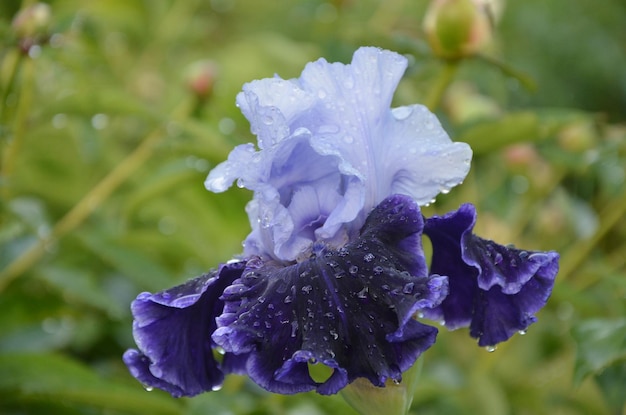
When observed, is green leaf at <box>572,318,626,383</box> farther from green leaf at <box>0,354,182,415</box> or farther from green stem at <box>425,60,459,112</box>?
green leaf at <box>0,354,182,415</box>

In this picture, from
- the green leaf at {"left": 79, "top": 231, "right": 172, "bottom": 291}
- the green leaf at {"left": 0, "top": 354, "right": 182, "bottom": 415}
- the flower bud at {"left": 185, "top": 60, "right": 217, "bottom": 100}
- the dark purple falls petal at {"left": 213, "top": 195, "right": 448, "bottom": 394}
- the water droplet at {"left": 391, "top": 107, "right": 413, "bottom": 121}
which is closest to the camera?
the dark purple falls petal at {"left": 213, "top": 195, "right": 448, "bottom": 394}

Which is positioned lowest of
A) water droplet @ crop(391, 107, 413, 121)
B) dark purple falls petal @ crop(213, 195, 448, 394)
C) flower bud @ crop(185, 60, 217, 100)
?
flower bud @ crop(185, 60, 217, 100)

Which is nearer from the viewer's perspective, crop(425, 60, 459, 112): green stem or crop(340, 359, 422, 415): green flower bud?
crop(340, 359, 422, 415): green flower bud

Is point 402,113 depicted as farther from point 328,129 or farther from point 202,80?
point 202,80

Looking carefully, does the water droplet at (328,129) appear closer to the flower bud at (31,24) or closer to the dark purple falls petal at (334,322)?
the dark purple falls petal at (334,322)

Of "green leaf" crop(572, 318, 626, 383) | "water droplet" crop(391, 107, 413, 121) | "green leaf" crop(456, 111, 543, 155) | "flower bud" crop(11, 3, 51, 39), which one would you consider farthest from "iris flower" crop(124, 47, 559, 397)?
"flower bud" crop(11, 3, 51, 39)

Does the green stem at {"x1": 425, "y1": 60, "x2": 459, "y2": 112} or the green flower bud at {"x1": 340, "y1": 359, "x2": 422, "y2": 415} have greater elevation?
the green flower bud at {"x1": 340, "y1": 359, "x2": 422, "y2": 415}

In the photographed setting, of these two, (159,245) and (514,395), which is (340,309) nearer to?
(159,245)

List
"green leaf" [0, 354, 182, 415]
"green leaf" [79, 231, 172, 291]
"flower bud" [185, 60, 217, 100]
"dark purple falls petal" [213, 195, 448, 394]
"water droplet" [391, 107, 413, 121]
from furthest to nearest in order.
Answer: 1. "flower bud" [185, 60, 217, 100]
2. "green leaf" [79, 231, 172, 291]
3. "green leaf" [0, 354, 182, 415]
4. "water droplet" [391, 107, 413, 121]
5. "dark purple falls petal" [213, 195, 448, 394]
